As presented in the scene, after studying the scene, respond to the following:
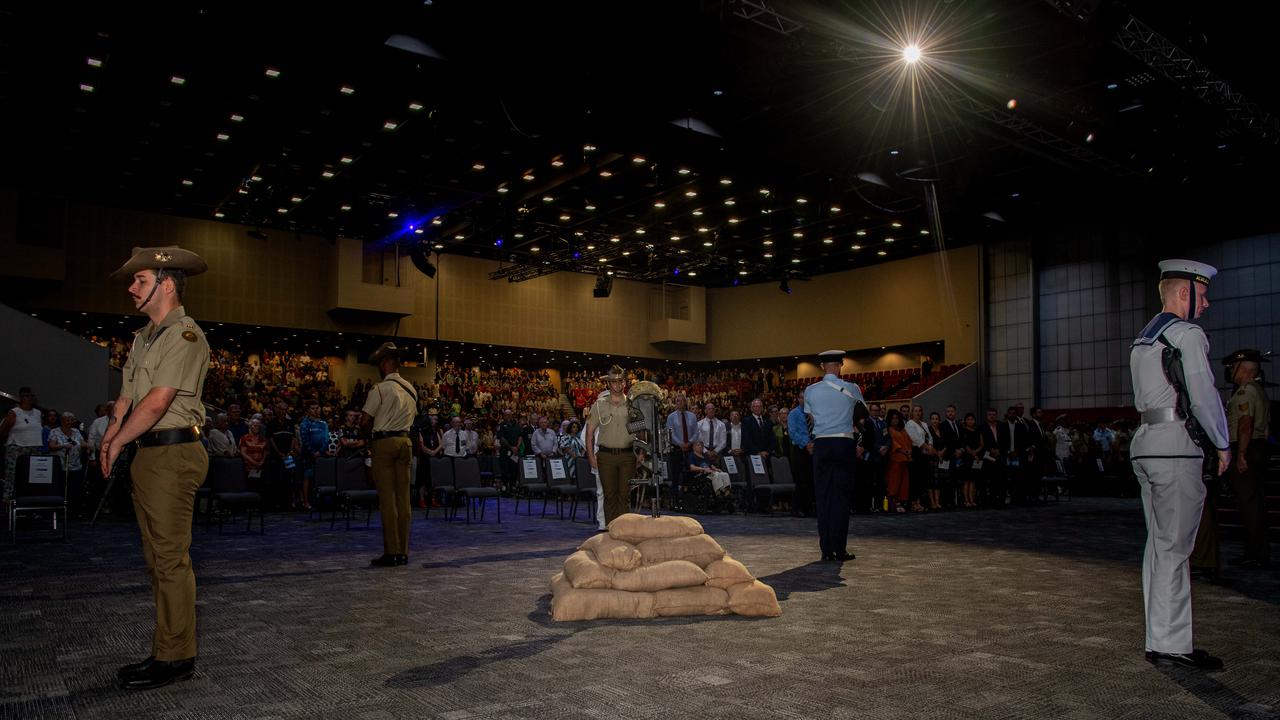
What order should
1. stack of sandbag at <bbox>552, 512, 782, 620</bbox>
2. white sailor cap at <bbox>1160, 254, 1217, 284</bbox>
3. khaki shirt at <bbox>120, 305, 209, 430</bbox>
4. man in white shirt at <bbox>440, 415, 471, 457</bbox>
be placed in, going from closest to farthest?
khaki shirt at <bbox>120, 305, 209, 430</bbox>
white sailor cap at <bbox>1160, 254, 1217, 284</bbox>
stack of sandbag at <bbox>552, 512, 782, 620</bbox>
man in white shirt at <bbox>440, 415, 471, 457</bbox>

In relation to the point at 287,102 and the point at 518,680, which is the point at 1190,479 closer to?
the point at 518,680

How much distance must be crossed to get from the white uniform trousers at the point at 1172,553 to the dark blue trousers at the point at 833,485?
10.6 feet

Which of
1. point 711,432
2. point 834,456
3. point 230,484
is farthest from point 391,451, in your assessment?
point 711,432

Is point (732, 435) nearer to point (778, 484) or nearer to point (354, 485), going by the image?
point (778, 484)

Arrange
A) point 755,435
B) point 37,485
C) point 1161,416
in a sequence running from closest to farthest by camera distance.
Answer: point 1161,416, point 37,485, point 755,435

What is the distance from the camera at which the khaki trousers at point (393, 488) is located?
675 cm

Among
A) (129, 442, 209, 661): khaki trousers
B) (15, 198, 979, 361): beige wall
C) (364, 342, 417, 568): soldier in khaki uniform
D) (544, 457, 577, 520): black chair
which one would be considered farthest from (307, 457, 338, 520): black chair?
(15, 198, 979, 361): beige wall

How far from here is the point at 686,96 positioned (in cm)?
1335

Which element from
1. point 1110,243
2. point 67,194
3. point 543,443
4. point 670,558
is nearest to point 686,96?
point 543,443

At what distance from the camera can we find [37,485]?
7.90m

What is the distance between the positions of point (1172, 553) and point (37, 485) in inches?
356

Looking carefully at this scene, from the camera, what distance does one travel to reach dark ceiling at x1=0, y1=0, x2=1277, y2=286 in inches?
438

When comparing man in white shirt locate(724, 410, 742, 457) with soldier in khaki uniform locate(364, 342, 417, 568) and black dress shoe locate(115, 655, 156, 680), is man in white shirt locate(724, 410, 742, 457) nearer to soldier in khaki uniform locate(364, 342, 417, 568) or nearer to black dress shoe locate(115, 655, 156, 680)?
soldier in khaki uniform locate(364, 342, 417, 568)

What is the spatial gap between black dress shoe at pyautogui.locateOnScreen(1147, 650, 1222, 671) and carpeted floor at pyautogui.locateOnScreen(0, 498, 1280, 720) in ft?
0.21
